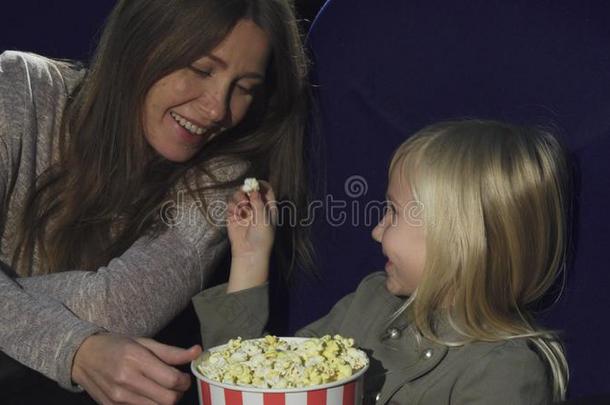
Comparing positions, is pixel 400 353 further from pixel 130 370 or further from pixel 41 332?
pixel 41 332

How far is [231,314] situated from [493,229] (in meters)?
0.48

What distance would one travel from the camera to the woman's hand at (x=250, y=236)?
6.28 feet

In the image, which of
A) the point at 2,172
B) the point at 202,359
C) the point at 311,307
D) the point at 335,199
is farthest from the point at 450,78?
the point at 2,172

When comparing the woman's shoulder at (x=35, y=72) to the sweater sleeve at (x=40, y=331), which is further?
the woman's shoulder at (x=35, y=72)

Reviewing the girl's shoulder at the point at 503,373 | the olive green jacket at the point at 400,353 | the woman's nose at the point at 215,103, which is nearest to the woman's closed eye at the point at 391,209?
the olive green jacket at the point at 400,353

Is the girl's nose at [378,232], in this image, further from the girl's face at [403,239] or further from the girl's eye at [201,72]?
the girl's eye at [201,72]

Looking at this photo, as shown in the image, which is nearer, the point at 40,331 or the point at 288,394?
the point at 288,394

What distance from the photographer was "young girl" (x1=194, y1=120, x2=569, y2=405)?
1626 millimetres

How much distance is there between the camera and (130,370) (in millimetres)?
1532

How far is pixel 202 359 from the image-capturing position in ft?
4.80

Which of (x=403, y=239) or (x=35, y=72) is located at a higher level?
(x=35, y=72)

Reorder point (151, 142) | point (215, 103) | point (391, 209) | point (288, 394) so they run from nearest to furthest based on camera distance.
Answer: point (288, 394)
point (391, 209)
point (215, 103)
point (151, 142)

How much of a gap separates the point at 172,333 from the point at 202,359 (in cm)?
68

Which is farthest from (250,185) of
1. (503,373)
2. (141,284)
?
(503,373)
